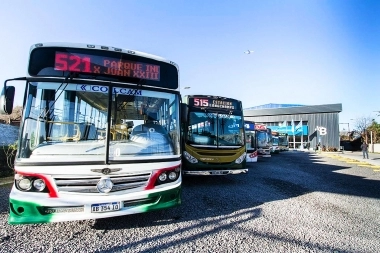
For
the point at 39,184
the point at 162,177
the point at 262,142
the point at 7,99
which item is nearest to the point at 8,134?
the point at 7,99

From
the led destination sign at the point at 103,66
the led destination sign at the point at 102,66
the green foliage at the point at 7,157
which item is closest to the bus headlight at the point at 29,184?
the led destination sign at the point at 102,66

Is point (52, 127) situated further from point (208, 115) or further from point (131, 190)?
point (208, 115)

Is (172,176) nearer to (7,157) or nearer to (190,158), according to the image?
(190,158)

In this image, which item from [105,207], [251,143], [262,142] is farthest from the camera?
[262,142]

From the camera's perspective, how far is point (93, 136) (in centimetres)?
361

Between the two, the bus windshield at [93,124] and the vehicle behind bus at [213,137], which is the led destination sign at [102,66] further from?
the vehicle behind bus at [213,137]

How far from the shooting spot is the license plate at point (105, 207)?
3113mm

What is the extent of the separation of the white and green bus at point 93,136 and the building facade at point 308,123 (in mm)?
40859

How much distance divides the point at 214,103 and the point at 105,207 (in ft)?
18.0

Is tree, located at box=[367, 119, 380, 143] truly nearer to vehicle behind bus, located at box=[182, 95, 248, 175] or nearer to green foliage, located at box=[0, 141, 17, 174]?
vehicle behind bus, located at box=[182, 95, 248, 175]

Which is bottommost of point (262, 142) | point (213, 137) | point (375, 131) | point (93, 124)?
point (262, 142)

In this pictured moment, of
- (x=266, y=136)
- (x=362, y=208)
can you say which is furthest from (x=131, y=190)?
(x=266, y=136)

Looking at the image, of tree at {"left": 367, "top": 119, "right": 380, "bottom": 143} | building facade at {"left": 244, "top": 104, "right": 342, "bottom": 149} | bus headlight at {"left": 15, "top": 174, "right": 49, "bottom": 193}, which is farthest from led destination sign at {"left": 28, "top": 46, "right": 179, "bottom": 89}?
tree at {"left": 367, "top": 119, "right": 380, "bottom": 143}

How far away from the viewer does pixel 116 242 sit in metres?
3.19
